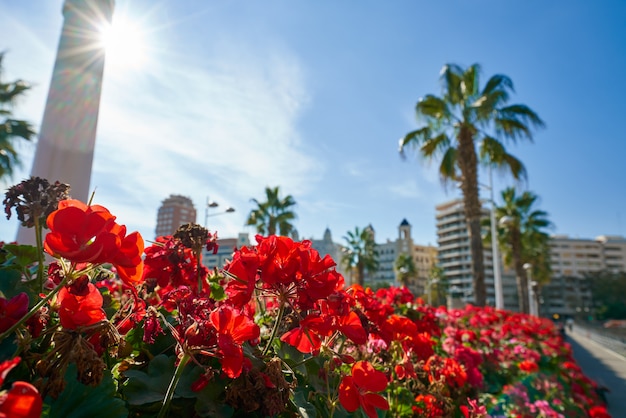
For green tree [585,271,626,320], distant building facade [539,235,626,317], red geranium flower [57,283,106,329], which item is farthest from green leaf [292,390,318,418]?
distant building facade [539,235,626,317]

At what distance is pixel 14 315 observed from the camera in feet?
2.19

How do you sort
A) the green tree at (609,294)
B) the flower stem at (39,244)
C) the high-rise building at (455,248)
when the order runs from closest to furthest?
1. the flower stem at (39,244)
2. the green tree at (609,294)
3. the high-rise building at (455,248)

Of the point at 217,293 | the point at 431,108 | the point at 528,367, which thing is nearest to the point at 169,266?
the point at 217,293

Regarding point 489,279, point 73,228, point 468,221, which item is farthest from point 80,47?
point 489,279

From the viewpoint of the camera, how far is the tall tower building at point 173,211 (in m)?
59.5

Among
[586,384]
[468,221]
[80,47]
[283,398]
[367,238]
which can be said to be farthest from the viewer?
[367,238]

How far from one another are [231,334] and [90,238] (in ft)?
1.00

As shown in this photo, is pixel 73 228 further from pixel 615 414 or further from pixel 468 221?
pixel 468 221

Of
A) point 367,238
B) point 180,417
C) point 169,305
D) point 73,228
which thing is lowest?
point 180,417

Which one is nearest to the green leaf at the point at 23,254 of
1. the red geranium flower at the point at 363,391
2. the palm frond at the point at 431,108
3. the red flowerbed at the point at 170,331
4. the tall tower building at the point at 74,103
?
the red flowerbed at the point at 170,331

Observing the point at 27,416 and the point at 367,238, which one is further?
the point at 367,238

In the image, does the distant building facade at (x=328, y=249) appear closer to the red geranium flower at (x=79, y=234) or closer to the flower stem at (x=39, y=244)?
the red geranium flower at (x=79, y=234)

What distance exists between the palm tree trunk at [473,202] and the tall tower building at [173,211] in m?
49.4

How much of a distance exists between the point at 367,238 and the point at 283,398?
37235mm
